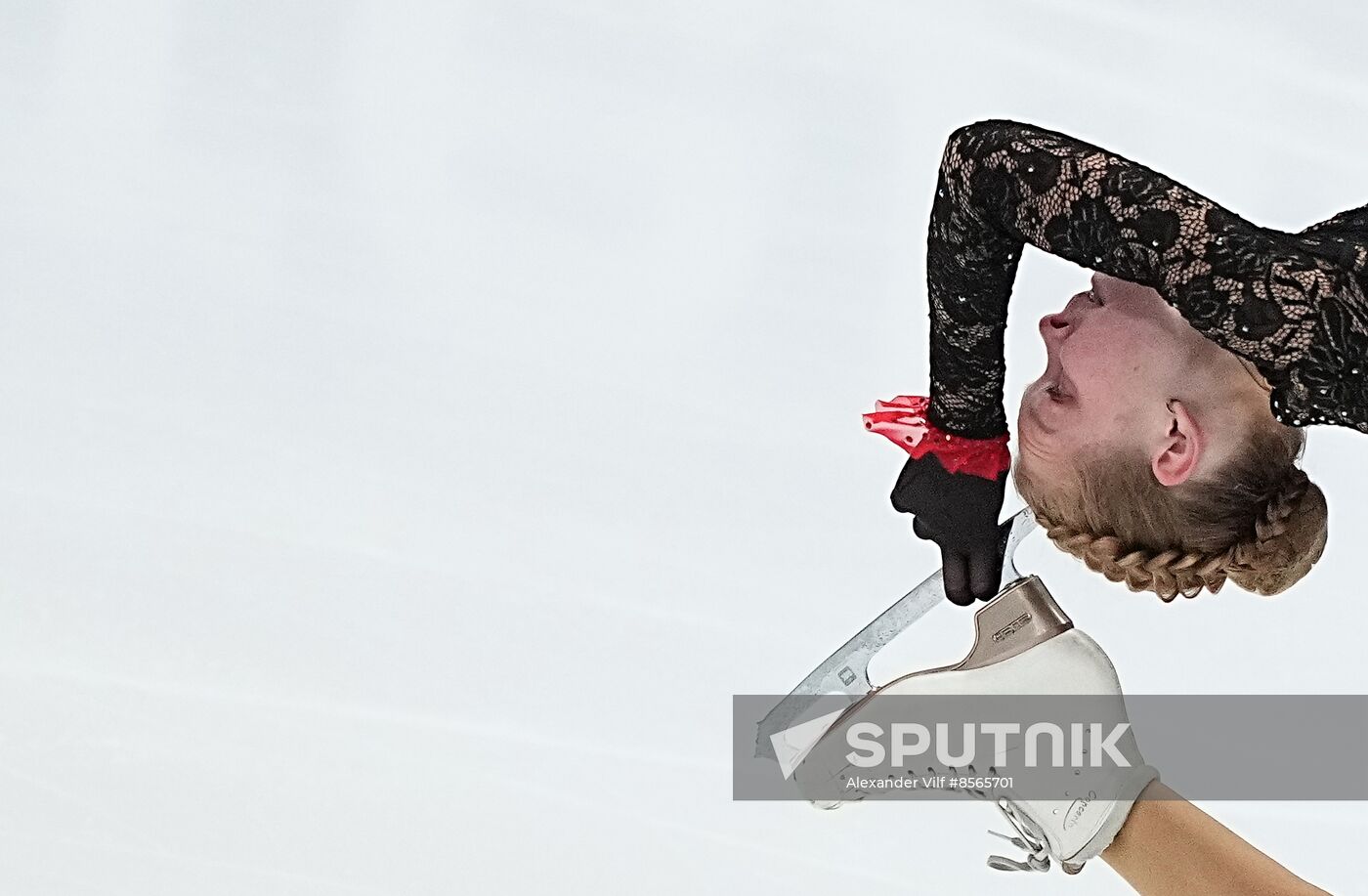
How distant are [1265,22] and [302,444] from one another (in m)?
1.90

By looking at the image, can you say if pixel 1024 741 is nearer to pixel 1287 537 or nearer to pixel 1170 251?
pixel 1287 537

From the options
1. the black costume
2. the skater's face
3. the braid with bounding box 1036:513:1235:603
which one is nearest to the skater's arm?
the braid with bounding box 1036:513:1235:603

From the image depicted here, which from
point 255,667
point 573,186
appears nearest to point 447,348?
point 573,186

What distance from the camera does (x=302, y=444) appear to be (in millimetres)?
2512

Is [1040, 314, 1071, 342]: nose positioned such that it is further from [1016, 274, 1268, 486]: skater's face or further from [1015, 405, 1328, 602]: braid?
[1015, 405, 1328, 602]: braid

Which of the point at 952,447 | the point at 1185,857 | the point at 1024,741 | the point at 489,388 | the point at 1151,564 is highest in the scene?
the point at 489,388

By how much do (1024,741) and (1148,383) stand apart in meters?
0.44

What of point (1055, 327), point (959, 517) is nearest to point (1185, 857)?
point (959, 517)

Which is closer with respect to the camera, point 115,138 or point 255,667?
point 255,667

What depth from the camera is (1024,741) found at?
1634 mm

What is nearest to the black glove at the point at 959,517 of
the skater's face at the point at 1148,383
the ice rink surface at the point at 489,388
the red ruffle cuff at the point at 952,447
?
the red ruffle cuff at the point at 952,447

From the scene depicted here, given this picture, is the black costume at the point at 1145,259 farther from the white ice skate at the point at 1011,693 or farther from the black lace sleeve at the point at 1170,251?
the white ice skate at the point at 1011,693

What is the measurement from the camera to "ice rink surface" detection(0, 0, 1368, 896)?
220 centimetres

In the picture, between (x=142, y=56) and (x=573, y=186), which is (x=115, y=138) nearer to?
(x=142, y=56)
